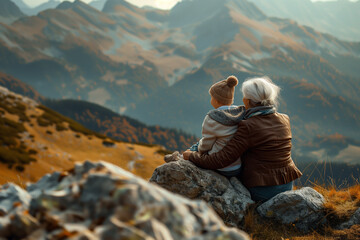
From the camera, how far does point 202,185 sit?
178 inches

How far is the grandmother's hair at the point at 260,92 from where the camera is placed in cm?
425

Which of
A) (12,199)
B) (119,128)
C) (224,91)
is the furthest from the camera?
(119,128)

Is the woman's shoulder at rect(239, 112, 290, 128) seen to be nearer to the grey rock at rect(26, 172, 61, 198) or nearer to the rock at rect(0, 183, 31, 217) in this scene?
the grey rock at rect(26, 172, 61, 198)

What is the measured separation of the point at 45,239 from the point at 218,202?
334cm

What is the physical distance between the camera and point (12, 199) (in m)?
2.18

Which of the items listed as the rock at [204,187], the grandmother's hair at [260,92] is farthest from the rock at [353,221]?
the grandmother's hair at [260,92]

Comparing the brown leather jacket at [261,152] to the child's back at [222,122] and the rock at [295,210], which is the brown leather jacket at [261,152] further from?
the rock at [295,210]

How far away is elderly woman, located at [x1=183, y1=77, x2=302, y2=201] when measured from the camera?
165 inches

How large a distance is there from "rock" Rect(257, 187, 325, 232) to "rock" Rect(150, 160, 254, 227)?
43cm

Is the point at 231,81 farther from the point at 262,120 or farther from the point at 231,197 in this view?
the point at 231,197

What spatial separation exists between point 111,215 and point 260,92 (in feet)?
11.4

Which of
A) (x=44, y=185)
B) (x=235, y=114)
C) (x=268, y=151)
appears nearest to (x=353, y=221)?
(x=268, y=151)

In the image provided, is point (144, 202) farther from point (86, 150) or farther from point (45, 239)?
point (86, 150)

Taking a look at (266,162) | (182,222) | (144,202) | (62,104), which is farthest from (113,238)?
(62,104)
